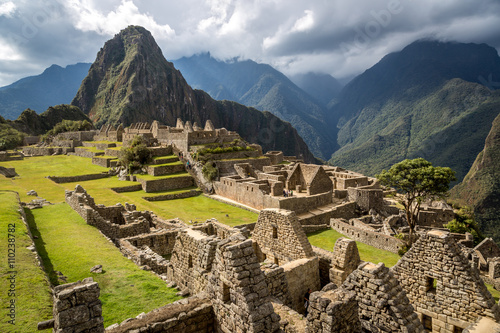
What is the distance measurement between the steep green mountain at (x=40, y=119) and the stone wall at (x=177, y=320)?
10759 cm

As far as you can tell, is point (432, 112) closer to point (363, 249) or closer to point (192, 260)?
point (363, 249)

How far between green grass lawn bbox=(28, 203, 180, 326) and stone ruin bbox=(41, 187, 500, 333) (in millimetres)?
632

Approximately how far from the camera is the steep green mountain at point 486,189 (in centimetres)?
5162

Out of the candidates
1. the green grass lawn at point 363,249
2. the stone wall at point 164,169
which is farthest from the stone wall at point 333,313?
the stone wall at point 164,169

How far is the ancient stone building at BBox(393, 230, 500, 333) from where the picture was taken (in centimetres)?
490

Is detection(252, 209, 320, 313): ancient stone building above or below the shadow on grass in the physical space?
above

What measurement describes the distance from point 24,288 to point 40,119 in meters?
125

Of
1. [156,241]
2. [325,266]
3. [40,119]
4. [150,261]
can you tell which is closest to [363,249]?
[325,266]

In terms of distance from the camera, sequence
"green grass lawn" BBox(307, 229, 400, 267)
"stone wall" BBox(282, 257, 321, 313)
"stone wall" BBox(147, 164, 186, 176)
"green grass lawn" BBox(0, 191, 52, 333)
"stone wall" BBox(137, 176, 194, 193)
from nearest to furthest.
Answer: "green grass lawn" BBox(0, 191, 52, 333)
"stone wall" BBox(282, 257, 321, 313)
"green grass lawn" BBox(307, 229, 400, 267)
"stone wall" BBox(137, 176, 194, 193)
"stone wall" BBox(147, 164, 186, 176)

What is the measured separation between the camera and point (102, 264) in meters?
7.59

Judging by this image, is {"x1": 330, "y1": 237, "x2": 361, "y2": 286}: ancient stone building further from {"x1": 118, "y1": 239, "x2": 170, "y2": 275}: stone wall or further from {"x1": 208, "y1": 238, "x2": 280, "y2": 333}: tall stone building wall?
{"x1": 118, "y1": 239, "x2": 170, "y2": 275}: stone wall

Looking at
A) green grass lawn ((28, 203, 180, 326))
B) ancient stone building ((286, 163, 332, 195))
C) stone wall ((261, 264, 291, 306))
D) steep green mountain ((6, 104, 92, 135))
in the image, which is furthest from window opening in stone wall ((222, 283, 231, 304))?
steep green mountain ((6, 104, 92, 135))

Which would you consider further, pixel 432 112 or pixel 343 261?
pixel 432 112

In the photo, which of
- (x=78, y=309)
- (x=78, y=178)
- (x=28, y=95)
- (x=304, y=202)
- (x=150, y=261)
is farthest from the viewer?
(x=28, y=95)
